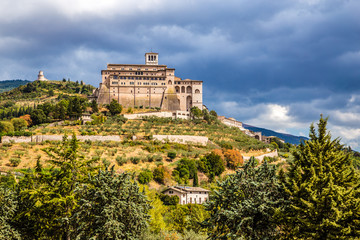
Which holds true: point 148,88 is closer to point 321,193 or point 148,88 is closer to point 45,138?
point 45,138

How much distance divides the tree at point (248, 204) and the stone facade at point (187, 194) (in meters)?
33.8


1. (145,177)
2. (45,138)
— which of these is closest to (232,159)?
(145,177)

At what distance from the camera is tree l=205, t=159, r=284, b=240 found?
21297 mm

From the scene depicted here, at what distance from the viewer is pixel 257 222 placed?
71.6 ft

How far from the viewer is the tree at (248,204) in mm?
21297

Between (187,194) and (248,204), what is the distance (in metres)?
37.9

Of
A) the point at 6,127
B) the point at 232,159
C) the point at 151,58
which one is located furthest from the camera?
the point at 151,58

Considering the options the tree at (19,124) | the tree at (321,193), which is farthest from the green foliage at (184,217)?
the tree at (19,124)

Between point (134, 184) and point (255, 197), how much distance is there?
808 centimetres

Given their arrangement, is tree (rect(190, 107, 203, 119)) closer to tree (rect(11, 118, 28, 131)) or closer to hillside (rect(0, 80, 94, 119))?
hillside (rect(0, 80, 94, 119))

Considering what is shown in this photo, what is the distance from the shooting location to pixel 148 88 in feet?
361

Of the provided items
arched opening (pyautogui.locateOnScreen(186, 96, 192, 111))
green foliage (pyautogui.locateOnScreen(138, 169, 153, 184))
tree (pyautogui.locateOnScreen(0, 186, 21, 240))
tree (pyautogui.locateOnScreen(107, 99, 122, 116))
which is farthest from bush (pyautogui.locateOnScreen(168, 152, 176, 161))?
tree (pyautogui.locateOnScreen(0, 186, 21, 240))

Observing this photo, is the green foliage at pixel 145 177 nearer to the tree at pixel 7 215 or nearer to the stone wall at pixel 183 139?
the stone wall at pixel 183 139

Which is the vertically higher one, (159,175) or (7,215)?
(159,175)
